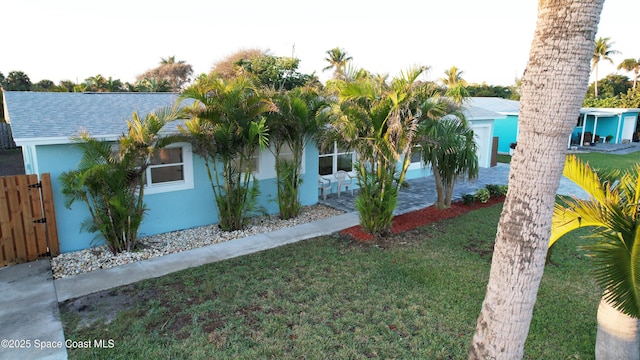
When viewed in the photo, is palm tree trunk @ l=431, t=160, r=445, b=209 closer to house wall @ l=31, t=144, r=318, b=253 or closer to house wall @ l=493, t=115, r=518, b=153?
house wall @ l=31, t=144, r=318, b=253

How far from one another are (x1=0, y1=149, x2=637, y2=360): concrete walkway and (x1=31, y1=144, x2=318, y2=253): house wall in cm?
80

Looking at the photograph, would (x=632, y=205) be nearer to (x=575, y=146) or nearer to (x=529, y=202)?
(x=529, y=202)

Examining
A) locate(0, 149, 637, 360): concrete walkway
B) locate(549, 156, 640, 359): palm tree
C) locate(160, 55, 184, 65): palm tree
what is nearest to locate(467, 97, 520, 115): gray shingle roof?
locate(0, 149, 637, 360): concrete walkway

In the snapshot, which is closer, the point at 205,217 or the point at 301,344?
the point at 301,344

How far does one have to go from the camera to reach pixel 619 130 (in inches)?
1147

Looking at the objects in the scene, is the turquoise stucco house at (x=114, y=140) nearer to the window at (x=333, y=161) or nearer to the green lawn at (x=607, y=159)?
the window at (x=333, y=161)

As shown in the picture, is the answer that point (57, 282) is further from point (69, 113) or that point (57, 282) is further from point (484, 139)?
A: point (484, 139)

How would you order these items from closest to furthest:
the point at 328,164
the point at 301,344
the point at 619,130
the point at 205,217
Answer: the point at 301,344 → the point at 205,217 → the point at 328,164 → the point at 619,130

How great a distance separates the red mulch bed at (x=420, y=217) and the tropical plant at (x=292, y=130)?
1.77m

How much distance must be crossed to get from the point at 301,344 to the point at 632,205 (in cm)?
377

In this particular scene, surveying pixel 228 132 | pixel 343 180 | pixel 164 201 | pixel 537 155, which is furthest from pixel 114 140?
pixel 537 155

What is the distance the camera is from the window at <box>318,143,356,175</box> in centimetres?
1229

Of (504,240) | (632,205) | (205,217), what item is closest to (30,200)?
(205,217)

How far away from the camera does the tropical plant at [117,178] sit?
6.56m
